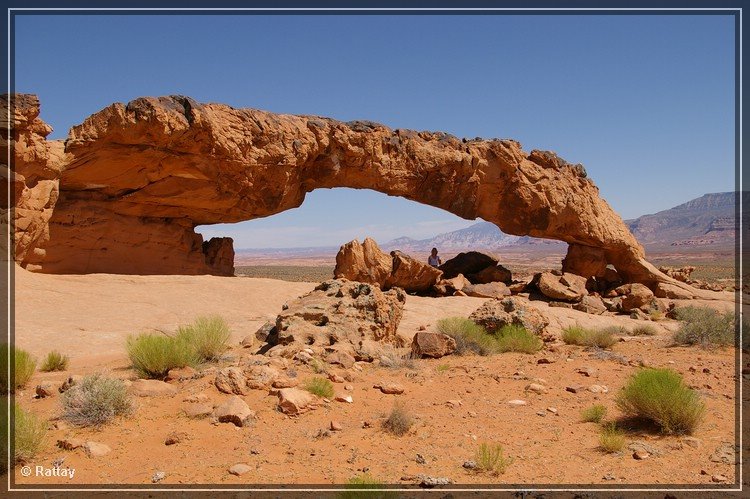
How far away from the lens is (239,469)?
13.2 feet

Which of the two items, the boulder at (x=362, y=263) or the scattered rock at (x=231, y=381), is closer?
the scattered rock at (x=231, y=381)

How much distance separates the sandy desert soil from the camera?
411cm

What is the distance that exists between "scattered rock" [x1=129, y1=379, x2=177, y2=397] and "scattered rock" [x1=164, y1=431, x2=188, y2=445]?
1.21 m

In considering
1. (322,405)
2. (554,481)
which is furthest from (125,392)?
(554,481)

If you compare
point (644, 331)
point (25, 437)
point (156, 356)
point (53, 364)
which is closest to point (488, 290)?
point (644, 331)

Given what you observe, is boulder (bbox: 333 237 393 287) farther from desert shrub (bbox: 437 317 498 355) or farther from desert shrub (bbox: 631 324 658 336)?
desert shrub (bbox: 631 324 658 336)

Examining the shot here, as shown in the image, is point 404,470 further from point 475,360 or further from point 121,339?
point 121,339

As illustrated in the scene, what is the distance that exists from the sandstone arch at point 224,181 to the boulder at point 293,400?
34.0 feet

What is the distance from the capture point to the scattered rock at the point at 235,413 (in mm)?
4996

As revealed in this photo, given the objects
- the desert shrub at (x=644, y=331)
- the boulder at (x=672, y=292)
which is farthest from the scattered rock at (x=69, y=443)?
the boulder at (x=672, y=292)

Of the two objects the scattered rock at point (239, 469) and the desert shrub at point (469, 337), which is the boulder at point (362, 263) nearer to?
the desert shrub at point (469, 337)

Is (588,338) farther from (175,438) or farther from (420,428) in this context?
(175,438)

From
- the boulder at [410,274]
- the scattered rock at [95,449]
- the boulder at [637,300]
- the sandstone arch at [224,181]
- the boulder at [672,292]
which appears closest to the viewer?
the scattered rock at [95,449]

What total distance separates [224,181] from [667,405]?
13636mm
